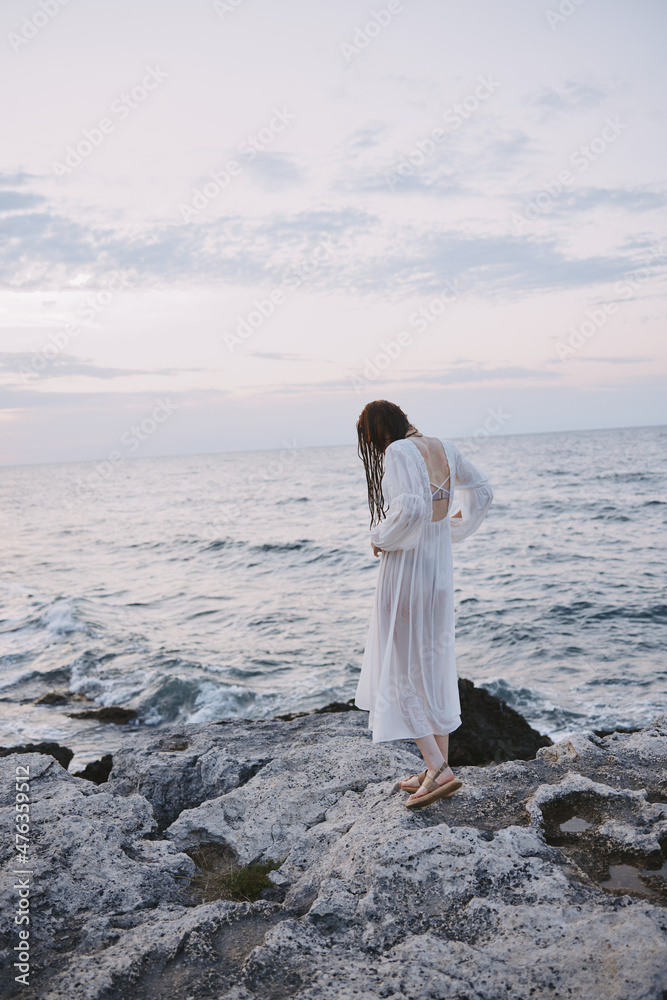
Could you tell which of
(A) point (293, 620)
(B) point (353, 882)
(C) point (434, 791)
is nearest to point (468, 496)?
(C) point (434, 791)

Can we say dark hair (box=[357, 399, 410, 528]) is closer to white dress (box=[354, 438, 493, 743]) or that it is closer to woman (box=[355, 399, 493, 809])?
woman (box=[355, 399, 493, 809])

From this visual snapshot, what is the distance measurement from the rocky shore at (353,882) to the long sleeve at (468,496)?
5.62ft

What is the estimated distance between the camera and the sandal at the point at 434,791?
12.2ft

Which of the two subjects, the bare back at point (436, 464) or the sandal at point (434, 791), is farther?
the bare back at point (436, 464)

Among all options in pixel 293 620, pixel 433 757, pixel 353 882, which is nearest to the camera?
pixel 353 882

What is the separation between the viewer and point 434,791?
3.76 metres

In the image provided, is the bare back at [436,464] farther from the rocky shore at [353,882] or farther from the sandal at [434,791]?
the rocky shore at [353,882]

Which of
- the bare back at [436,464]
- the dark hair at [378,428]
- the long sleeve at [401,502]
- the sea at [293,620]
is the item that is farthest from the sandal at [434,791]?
the sea at [293,620]

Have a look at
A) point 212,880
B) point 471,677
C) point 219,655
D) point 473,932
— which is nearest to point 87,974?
point 212,880

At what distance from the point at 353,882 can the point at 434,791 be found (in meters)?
0.77

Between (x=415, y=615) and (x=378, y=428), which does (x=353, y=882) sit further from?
(x=378, y=428)

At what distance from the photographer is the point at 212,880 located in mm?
3711

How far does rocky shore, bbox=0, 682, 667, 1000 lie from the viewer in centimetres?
253

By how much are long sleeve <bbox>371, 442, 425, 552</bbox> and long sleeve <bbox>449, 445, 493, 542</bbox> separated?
474mm
